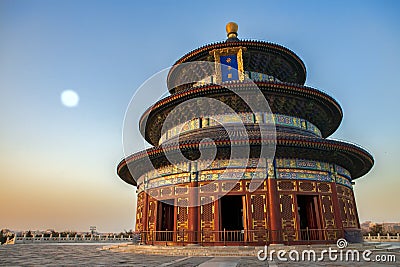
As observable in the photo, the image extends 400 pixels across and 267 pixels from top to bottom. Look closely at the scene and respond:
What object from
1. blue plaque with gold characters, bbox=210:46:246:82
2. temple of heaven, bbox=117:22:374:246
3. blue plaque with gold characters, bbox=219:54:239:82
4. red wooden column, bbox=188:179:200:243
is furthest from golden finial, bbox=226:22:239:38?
red wooden column, bbox=188:179:200:243

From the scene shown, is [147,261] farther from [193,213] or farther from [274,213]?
[274,213]

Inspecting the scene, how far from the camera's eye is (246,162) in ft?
46.7

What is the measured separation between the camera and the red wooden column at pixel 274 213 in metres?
12.9

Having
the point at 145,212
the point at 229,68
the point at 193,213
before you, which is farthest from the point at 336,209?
the point at 229,68

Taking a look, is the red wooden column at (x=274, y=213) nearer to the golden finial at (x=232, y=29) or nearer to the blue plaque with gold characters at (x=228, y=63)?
the blue plaque with gold characters at (x=228, y=63)

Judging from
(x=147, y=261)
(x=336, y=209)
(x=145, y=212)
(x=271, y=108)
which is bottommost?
(x=147, y=261)

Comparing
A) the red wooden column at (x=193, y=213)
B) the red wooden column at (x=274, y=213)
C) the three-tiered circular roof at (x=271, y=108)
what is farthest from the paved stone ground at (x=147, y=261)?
the three-tiered circular roof at (x=271, y=108)

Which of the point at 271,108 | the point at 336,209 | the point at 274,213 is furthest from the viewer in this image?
the point at 271,108

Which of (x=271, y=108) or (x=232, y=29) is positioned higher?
(x=232, y=29)

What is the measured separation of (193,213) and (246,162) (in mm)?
3509

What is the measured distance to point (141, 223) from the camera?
16859mm

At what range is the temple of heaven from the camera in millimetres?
13578

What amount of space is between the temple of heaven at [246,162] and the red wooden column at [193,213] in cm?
5

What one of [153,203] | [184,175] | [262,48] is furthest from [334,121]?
[153,203]
